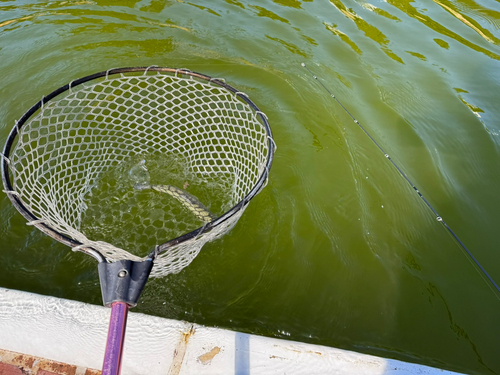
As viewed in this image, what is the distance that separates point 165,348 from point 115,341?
0.41 meters

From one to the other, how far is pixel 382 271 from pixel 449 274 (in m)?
0.48

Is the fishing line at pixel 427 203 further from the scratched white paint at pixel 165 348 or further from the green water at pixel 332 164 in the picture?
the scratched white paint at pixel 165 348

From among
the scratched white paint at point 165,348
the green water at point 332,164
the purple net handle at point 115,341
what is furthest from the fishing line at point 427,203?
the purple net handle at point 115,341

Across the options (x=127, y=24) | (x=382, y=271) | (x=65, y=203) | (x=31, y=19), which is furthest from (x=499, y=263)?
(x=31, y=19)

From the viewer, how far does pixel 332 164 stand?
272 centimetres

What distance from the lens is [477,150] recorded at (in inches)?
117

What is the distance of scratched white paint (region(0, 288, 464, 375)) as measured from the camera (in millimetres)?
1286

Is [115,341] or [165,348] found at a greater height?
[115,341]

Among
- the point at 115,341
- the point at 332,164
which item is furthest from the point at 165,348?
the point at 332,164

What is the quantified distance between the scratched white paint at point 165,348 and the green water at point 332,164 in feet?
1.45

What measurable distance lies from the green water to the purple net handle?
2.76 feet

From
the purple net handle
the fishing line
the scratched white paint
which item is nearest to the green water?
the fishing line

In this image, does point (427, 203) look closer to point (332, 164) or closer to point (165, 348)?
point (332, 164)

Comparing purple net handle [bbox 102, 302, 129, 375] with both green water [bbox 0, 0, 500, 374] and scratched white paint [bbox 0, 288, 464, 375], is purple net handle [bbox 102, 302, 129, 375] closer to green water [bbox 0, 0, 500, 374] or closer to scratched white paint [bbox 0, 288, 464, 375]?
scratched white paint [bbox 0, 288, 464, 375]
